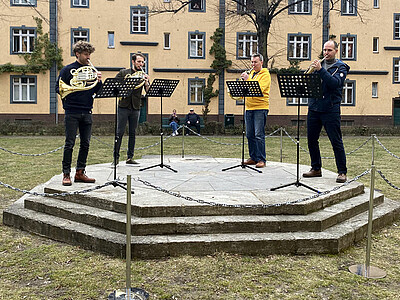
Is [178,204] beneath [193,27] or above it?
beneath

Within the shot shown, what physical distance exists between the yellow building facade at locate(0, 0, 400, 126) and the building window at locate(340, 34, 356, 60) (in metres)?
0.07

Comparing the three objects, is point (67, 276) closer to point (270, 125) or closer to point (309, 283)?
point (309, 283)

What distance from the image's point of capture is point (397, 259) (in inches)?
202

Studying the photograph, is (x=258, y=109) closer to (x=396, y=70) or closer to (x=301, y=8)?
(x=301, y=8)

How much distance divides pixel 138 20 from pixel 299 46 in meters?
10.9

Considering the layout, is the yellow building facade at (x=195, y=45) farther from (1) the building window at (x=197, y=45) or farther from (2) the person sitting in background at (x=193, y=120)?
(2) the person sitting in background at (x=193, y=120)

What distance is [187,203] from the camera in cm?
568

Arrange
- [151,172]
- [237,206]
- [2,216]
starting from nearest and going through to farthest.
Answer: [237,206] < [2,216] < [151,172]

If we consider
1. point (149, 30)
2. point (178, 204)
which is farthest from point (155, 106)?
point (178, 204)

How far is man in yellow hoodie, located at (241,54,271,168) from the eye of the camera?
8734mm

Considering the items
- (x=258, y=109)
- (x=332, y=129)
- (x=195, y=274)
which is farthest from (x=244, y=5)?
(x=195, y=274)

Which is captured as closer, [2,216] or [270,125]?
[2,216]

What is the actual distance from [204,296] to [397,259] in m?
2.36

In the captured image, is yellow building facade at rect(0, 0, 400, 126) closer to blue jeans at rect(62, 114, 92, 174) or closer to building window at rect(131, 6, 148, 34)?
building window at rect(131, 6, 148, 34)
